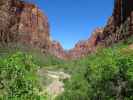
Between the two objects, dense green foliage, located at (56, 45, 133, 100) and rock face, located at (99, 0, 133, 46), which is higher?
rock face, located at (99, 0, 133, 46)

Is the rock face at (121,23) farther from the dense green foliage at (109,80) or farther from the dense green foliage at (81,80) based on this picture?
the dense green foliage at (109,80)

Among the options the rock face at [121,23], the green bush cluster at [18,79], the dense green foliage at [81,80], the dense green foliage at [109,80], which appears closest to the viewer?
the green bush cluster at [18,79]

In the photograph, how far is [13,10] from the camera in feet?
631

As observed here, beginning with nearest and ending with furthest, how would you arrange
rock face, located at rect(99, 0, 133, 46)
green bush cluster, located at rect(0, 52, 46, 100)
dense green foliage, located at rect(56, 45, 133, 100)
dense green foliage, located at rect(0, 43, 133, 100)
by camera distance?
green bush cluster, located at rect(0, 52, 46, 100) → dense green foliage, located at rect(0, 43, 133, 100) → dense green foliage, located at rect(56, 45, 133, 100) → rock face, located at rect(99, 0, 133, 46)

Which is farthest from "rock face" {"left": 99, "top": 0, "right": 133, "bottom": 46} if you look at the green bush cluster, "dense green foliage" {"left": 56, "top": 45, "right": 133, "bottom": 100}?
the green bush cluster

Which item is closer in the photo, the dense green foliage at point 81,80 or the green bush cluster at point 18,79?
the green bush cluster at point 18,79

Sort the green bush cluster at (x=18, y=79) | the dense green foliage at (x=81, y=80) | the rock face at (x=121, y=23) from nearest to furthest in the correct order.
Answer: the green bush cluster at (x=18, y=79) → the dense green foliage at (x=81, y=80) → the rock face at (x=121, y=23)

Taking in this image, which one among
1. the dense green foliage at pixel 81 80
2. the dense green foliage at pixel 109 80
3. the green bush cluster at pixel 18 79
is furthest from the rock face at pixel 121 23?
the green bush cluster at pixel 18 79

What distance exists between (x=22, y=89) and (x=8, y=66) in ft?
4.99

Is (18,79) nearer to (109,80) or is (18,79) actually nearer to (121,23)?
(109,80)

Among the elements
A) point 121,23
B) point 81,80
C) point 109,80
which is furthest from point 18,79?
point 121,23

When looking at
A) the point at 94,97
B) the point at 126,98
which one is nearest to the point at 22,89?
the point at 126,98

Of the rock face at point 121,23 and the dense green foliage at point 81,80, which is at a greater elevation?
the rock face at point 121,23

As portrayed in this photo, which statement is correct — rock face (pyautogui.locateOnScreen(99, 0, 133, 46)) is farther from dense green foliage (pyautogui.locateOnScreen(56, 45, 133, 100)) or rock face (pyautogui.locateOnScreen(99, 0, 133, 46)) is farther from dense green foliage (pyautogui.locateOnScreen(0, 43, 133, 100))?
dense green foliage (pyautogui.locateOnScreen(56, 45, 133, 100))
